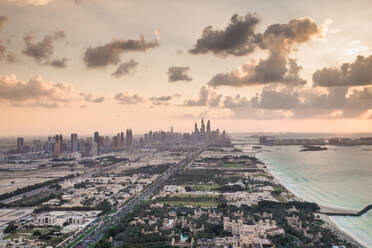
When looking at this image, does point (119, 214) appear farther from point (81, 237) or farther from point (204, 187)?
point (204, 187)

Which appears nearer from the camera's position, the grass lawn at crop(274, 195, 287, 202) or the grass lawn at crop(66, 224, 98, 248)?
the grass lawn at crop(66, 224, 98, 248)

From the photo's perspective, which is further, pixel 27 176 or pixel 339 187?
pixel 27 176

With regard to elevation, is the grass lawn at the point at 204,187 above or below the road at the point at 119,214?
above

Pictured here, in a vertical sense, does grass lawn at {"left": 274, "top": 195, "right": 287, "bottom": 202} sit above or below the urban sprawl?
above

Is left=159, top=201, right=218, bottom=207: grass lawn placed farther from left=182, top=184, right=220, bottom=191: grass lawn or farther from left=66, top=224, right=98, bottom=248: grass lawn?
left=66, top=224, right=98, bottom=248: grass lawn

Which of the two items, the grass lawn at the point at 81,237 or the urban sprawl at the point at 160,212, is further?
the urban sprawl at the point at 160,212

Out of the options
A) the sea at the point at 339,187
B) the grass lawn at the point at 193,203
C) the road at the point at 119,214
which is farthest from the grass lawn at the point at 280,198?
the road at the point at 119,214

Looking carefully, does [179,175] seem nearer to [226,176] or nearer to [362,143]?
[226,176]

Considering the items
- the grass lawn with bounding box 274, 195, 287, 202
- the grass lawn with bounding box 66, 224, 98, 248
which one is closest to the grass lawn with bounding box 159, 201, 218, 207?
the grass lawn with bounding box 274, 195, 287, 202

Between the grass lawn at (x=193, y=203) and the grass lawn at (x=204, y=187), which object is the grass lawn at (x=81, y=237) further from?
the grass lawn at (x=204, y=187)

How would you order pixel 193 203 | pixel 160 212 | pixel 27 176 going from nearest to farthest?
1. pixel 160 212
2. pixel 193 203
3. pixel 27 176

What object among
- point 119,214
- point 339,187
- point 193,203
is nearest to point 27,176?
point 119,214
